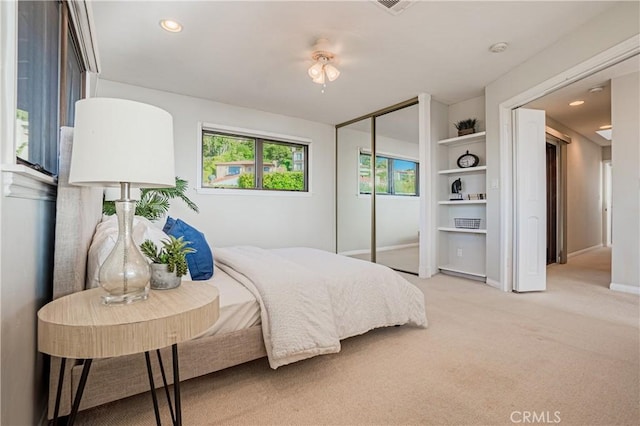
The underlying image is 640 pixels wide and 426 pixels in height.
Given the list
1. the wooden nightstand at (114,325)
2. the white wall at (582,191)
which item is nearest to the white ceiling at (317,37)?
the wooden nightstand at (114,325)

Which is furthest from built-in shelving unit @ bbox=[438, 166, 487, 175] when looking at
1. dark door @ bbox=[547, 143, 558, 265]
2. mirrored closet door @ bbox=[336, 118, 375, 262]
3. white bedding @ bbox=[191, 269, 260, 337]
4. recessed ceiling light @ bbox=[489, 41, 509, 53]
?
white bedding @ bbox=[191, 269, 260, 337]

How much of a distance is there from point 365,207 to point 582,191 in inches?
178

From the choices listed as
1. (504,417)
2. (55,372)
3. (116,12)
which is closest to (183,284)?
(55,372)

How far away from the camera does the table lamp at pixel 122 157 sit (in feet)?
3.19

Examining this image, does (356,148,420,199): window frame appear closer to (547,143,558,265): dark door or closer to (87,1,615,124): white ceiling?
(87,1,615,124): white ceiling

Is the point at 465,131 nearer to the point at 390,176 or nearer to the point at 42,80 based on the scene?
the point at 390,176

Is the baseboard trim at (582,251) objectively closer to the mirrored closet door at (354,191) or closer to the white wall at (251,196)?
the mirrored closet door at (354,191)

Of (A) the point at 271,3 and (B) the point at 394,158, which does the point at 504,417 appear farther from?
(B) the point at 394,158

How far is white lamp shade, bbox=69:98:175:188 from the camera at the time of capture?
971 millimetres

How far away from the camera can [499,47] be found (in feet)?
9.41

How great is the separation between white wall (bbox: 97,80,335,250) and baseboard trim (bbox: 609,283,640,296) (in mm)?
3774

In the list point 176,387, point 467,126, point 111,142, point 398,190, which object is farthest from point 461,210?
point 111,142

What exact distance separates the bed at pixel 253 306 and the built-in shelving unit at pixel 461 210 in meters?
2.22

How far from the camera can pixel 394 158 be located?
461 centimetres
